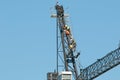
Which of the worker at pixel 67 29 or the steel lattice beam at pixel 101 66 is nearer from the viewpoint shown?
the steel lattice beam at pixel 101 66

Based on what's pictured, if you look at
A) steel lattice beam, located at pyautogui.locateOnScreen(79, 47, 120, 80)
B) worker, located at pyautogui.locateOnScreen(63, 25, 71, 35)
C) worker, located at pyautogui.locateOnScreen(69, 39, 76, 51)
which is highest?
worker, located at pyautogui.locateOnScreen(63, 25, 71, 35)

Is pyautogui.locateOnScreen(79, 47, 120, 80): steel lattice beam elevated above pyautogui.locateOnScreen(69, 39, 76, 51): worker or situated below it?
below

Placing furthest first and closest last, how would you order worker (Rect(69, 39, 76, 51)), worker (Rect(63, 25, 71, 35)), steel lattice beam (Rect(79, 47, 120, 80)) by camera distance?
worker (Rect(63, 25, 71, 35)), worker (Rect(69, 39, 76, 51)), steel lattice beam (Rect(79, 47, 120, 80))

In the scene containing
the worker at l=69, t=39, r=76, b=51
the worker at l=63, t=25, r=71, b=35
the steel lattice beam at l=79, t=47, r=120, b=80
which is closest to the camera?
the steel lattice beam at l=79, t=47, r=120, b=80

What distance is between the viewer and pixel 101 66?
347ft

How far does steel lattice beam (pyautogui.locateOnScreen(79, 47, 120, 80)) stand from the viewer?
101 meters

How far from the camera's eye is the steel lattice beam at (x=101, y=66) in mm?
101231

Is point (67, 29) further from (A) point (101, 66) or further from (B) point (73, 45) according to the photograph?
(A) point (101, 66)

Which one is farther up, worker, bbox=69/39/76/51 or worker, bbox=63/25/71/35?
worker, bbox=63/25/71/35

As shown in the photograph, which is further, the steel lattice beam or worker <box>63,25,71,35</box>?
worker <box>63,25,71,35</box>

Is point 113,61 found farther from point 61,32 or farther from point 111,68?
point 61,32

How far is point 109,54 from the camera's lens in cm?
10244

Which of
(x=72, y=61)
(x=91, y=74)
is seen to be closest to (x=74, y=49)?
(x=72, y=61)

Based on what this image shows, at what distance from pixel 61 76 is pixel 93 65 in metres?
45.2
